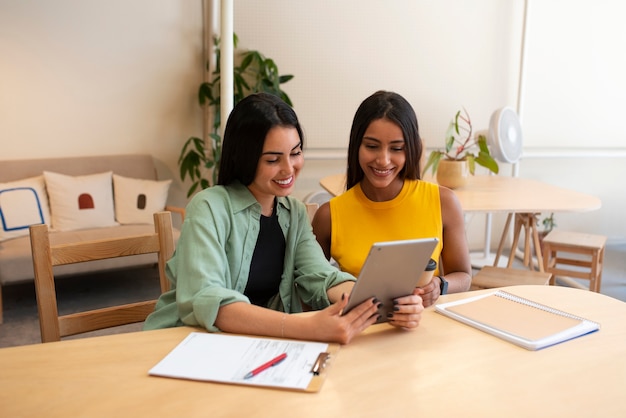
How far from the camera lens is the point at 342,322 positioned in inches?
49.3

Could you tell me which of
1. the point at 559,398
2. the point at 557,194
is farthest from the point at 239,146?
the point at 557,194

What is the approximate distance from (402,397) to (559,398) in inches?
11.1

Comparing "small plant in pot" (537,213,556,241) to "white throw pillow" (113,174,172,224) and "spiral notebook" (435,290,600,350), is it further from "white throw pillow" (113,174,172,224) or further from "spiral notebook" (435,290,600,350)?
"spiral notebook" (435,290,600,350)

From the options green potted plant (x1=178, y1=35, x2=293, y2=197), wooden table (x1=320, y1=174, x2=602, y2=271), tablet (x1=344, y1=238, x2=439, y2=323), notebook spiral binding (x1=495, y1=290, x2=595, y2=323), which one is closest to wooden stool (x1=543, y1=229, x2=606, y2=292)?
wooden table (x1=320, y1=174, x2=602, y2=271)

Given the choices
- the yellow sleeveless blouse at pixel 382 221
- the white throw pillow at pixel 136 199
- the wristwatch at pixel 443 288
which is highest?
the yellow sleeveless blouse at pixel 382 221

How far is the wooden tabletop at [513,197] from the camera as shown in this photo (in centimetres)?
289

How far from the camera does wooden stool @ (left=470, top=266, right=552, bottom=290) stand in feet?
9.00

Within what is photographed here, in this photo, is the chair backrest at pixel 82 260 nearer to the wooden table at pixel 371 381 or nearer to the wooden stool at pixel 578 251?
the wooden table at pixel 371 381

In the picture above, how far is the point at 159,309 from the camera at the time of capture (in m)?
1.50

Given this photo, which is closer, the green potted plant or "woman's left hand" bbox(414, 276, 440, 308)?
"woman's left hand" bbox(414, 276, 440, 308)

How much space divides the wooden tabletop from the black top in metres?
1.43

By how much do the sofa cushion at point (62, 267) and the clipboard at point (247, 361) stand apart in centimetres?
245

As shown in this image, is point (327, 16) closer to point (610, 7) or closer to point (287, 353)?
point (610, 7)

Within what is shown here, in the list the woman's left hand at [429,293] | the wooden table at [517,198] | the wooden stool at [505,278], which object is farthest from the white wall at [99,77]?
the woman's left hand at [429,293]
